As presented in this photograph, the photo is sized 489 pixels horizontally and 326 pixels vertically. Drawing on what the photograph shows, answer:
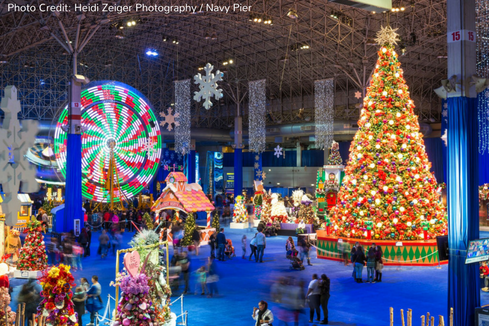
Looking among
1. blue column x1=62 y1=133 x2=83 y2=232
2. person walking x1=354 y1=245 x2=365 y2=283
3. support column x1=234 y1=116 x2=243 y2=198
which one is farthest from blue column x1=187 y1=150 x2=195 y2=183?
person walking x1=354 y1=245 x2=365 y2=283

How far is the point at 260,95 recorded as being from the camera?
3488 cm

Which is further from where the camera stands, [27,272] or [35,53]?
[35,53]

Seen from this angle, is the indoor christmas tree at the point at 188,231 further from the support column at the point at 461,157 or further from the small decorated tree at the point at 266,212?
the support column at the point at 461,157

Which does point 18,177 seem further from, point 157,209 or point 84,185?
point 84,185

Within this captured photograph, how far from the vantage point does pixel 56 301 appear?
7414mm

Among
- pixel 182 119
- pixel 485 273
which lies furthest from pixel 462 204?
pixel 182 119

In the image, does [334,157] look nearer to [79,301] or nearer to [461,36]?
[461,36]

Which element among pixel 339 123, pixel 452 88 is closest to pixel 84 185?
pixel 452 88

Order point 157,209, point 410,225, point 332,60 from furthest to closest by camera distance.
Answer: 1. point 332,60
2. point 157,209
3. point 410,225

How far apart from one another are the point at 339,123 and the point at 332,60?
3.94 metres

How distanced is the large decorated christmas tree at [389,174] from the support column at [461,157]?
638 cm

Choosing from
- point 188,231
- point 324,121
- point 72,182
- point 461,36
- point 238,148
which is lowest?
point 188,231

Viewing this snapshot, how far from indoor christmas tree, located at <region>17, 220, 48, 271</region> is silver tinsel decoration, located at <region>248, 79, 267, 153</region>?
20682mm

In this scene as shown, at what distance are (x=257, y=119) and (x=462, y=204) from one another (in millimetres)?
26533
